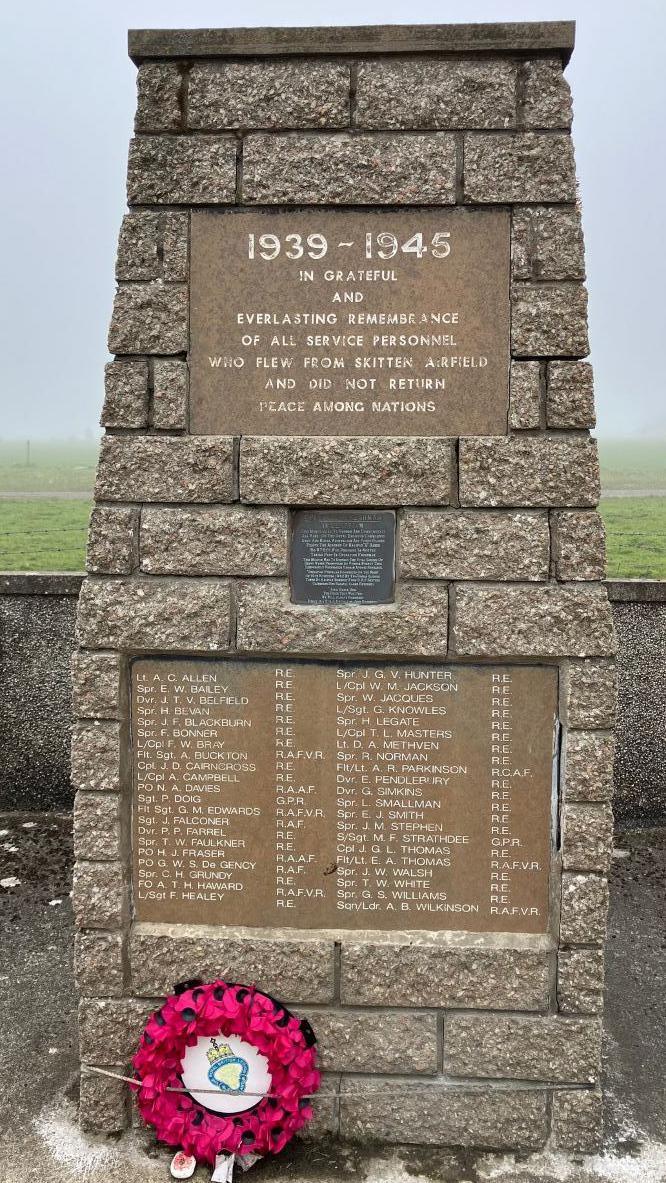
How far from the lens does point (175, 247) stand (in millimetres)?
3480

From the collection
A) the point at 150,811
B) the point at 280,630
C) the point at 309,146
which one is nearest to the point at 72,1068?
the point at 150,811

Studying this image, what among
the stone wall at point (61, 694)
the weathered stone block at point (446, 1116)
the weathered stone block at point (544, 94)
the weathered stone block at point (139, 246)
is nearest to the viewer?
the weathered stone block at point (544, 94)

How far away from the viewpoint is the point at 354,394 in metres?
3.53

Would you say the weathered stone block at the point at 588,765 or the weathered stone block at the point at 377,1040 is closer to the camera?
the weathered stone block at the point at 588,765

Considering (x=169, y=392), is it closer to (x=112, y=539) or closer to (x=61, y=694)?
(x=112, y=539)

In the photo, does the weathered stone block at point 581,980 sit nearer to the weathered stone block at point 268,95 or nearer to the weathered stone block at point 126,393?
the weathered stone block at point 126,393

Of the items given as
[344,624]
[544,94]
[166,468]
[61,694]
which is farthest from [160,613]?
[61,694]

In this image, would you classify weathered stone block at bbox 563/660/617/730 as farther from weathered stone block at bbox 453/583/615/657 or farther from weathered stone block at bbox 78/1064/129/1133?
weathered stone block at bbox 78/1064/129/1133

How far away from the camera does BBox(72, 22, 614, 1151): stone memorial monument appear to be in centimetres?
342

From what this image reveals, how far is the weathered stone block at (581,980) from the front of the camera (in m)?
3.54

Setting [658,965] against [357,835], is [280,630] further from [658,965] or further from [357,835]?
[658,965]

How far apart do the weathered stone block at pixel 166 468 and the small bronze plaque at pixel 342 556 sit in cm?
38

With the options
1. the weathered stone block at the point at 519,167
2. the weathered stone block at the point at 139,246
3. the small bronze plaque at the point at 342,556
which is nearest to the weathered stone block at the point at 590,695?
the small bronze plaque at the point at 342,556

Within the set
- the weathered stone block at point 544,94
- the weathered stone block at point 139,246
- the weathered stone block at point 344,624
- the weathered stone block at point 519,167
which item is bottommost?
the weathered stone block at point 344,624
